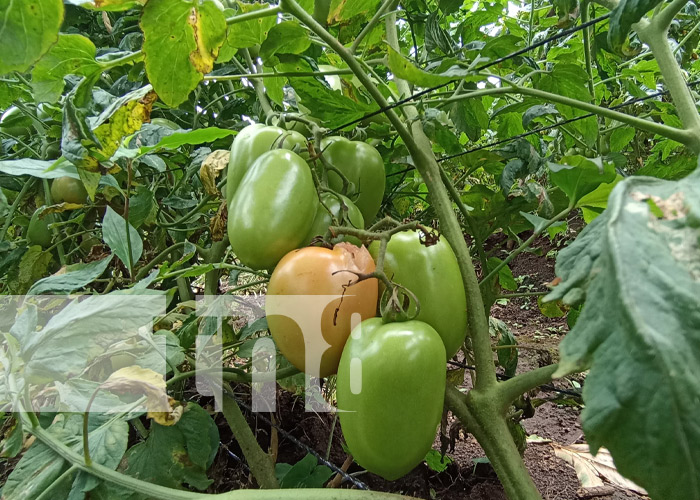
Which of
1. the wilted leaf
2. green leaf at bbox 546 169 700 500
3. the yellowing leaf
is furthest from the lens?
the yellowing leaf

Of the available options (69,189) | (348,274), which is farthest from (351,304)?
(69,189)

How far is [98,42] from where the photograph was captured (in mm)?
1312

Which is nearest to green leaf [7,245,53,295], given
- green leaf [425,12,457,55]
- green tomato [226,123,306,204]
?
green tomato [226,123,306,204]

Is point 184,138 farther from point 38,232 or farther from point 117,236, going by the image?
point 38,232

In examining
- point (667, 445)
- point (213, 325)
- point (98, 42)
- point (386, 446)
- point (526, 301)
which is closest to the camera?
point (667, 445)

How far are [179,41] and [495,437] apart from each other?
528mm

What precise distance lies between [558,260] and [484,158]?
0.56 m

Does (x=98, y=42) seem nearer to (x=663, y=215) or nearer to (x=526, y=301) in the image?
(x=663, y=215)

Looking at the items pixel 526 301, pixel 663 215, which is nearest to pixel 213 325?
pixel 663 215

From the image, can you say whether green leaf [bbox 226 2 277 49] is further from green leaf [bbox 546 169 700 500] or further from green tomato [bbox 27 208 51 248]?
green tomato [bbox 27 208 51 248]

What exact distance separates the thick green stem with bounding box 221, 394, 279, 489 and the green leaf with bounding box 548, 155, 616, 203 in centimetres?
64

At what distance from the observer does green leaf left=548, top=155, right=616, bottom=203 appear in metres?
0.48

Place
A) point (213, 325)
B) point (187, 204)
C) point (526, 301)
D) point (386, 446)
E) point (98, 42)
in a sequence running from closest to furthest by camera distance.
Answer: point (386, 446)
point (213, 325)
point (187, 204)
point (98, 42)
point (526, 301)

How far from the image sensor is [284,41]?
1.87 feet
